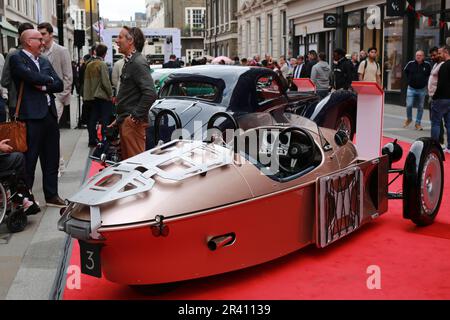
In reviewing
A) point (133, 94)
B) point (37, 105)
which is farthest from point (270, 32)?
point (37, 105)

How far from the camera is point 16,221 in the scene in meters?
5.75

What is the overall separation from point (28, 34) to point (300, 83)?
260 inches

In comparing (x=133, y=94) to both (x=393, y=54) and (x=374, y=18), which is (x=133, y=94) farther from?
(x=374, y=18)

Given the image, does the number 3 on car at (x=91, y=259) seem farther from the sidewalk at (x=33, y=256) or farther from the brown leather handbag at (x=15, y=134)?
the brown leather handbag at (x=15, y=134)

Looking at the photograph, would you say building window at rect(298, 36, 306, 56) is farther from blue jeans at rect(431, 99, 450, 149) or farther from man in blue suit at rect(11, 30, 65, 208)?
man in blue suit at rect(11, 30, 65, 208)

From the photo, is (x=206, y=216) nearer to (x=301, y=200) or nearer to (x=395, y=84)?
(x=301, y=200)

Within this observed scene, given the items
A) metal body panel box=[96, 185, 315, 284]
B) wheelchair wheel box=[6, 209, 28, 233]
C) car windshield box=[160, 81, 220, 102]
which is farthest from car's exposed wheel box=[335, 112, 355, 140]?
metal body panel box=[96, 185, 315, 284]

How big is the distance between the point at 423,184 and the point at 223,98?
11.4ft

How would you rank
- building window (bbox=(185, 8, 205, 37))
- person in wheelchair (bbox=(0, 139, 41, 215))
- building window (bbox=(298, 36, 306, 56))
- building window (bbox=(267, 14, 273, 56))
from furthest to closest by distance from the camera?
building window (bbox=(185, 8, 205, 37)), building window (bbox=(267, 14, 273, 56)), building window (bbox=(298, 36, 306, 56)), person in wheelchair (bbox=(0, 139, 41, 215))

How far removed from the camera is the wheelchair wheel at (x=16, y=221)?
18.8 ft

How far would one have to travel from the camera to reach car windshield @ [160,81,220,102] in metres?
8.69

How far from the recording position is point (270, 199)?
431 centimetres

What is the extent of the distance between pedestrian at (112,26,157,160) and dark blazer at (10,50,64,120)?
0.69m
